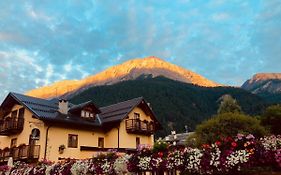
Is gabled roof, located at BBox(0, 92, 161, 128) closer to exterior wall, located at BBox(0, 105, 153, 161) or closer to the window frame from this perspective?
exterior wall, located at BBox(0, 105, 153, 161)

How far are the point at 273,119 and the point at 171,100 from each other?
55337 millimetres

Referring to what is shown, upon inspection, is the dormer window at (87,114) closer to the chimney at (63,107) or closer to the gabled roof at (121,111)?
the gabled roof at (121,111)

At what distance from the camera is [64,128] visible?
108ft

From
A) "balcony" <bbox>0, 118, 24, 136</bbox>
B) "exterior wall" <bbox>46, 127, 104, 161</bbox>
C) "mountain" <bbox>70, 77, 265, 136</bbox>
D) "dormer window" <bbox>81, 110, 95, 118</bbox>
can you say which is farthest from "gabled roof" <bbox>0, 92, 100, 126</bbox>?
"mountain" <bbox>70, 77, 265, 136</bbox>

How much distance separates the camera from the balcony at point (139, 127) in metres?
36.8

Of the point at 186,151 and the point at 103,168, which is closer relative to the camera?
the point at 186,151

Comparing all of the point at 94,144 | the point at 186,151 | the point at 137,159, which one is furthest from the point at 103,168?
the point at 94,144

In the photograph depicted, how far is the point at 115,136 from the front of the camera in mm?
35969

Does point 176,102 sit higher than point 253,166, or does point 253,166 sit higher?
A: point 176,102

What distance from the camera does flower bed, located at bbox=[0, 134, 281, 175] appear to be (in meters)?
10.5

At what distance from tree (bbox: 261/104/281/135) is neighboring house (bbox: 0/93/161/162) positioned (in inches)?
611

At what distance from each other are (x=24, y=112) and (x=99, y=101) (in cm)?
5430

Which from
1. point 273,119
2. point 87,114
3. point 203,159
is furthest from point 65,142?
point 273,119

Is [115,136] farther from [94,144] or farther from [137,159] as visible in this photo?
[137,159]
